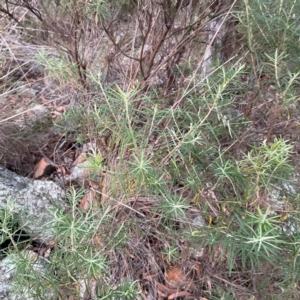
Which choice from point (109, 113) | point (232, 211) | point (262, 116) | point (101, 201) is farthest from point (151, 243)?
point (262, 116)

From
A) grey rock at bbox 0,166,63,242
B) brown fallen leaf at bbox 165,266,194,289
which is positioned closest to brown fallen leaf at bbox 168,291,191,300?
brown fallen leaf at bbox 165,266,194,289

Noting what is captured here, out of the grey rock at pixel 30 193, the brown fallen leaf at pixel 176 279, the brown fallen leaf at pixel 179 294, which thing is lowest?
the brown fallen leaf at pixel 179 294

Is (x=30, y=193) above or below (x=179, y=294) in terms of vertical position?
above

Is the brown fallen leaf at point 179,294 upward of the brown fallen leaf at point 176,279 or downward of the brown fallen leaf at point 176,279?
downward

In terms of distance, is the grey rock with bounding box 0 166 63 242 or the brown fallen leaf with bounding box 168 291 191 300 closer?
the brown fallen leaf with bounding box 168 291 191 300

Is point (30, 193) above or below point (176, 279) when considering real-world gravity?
above

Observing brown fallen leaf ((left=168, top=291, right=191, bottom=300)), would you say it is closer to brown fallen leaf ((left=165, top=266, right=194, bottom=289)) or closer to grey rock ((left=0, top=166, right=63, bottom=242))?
brown fallen leaf ((left=165, top=266, right=194, bottom=289))

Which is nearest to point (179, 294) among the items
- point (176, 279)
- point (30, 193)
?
point (176, 279)

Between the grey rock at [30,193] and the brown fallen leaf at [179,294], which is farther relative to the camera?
the grey rock at [30,193]

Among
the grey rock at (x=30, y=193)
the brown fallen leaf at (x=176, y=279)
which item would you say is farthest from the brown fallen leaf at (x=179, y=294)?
the grey rock at (x=30, y=193)

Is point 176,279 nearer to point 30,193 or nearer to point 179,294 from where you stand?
point 179,294

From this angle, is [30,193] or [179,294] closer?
[179,294]

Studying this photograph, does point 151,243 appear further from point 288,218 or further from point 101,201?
point 288,218

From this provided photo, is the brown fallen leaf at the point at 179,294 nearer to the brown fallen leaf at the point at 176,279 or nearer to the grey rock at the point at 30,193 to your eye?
the brown fallen leaf at the point at 176,279
